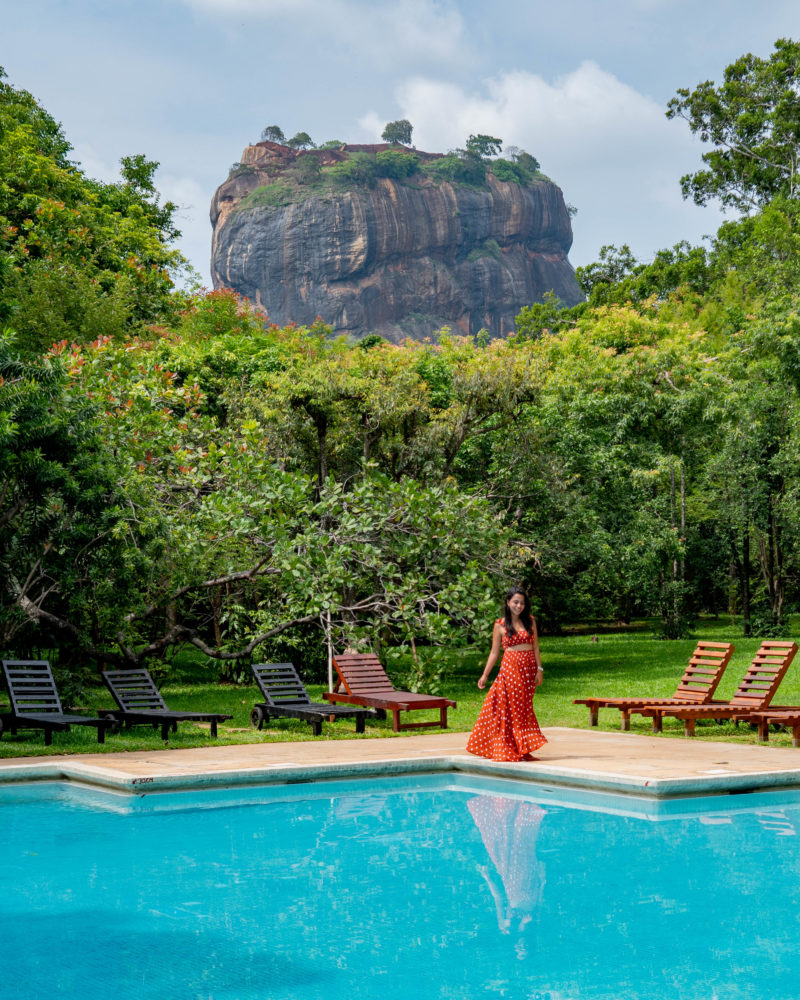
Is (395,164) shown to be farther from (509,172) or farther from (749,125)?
(749,125)

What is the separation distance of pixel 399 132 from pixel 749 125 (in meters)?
110

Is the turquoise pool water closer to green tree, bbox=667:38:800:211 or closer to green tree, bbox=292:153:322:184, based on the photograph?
green tree, bbox=667:38:800:211

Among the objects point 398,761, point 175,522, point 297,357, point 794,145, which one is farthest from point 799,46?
point 398,761

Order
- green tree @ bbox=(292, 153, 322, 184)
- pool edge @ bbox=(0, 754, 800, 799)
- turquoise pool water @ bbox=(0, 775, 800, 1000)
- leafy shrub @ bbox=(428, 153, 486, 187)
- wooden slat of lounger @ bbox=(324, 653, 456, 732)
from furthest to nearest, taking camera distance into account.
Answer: leafy shrub @ bbox=(428, 153, 486, 187) → green tree @ bbox=(292, 153, 322, 184) → wooden slat of lounger @ bbox=(324, 653, 456, 732) → pool edge @ bbox=(0, 754, 800, 799) → turquoise pool water @ bbox=(0, 775, 800, 1000)

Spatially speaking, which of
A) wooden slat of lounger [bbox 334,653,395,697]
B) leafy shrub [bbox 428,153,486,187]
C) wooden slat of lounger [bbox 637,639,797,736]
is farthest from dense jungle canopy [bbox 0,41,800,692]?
leafy shrub [bbox 428,153,486,187]

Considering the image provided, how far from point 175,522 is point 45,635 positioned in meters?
4.06

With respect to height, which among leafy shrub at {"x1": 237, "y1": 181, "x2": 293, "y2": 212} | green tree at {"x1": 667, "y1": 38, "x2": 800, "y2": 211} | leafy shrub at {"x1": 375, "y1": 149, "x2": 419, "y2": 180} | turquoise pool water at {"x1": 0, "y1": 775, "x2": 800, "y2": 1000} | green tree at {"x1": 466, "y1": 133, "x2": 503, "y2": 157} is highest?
green tree at {"x1": 466, "y1": 133, "x2": 503, "y2": 157}

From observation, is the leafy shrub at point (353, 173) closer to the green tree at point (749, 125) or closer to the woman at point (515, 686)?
the green tree at point (749, 125)

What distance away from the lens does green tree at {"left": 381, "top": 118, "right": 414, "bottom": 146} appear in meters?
151

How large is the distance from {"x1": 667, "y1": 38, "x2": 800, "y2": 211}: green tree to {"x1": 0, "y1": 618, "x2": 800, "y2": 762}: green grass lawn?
25.8 metres

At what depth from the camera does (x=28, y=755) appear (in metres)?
10.6

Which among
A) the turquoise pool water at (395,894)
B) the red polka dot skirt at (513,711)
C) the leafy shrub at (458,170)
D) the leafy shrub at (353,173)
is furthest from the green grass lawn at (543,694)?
the leafy shrub at (458,170)

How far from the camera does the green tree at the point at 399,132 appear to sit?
151 m

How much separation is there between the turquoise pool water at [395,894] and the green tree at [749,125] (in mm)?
44621
